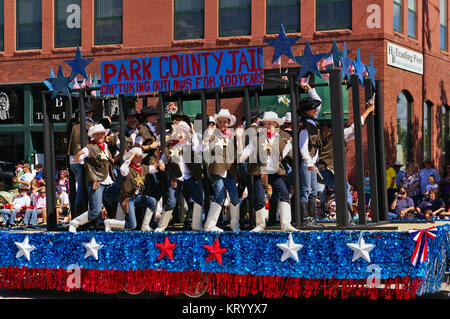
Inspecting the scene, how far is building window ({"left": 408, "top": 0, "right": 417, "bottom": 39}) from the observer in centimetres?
2283

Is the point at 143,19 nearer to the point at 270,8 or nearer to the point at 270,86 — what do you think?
the point at 270,8

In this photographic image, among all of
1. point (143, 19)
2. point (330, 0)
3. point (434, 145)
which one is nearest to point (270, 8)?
point (330, 0)

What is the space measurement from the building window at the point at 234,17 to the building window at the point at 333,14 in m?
1.94

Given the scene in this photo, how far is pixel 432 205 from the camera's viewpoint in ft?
49.4

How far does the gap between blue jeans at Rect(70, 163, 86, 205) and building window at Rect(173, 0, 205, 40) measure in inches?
483

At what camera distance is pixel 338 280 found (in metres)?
8.82

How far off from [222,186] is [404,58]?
13.4 m

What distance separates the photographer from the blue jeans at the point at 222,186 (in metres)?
9.99

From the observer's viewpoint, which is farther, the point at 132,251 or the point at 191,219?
the point at 191,219

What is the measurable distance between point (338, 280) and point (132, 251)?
2477mm

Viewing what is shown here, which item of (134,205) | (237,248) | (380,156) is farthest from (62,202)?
(237,248)

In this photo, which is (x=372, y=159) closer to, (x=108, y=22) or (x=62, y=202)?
(x=62, y=202)

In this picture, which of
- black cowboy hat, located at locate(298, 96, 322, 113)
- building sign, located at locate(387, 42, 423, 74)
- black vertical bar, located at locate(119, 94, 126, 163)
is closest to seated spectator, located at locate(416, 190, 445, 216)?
black cowboy hat, located at locate(298, 96, 322, 113)

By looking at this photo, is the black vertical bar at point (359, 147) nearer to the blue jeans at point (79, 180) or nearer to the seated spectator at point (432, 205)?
the blue jeans at point (79, 180)
